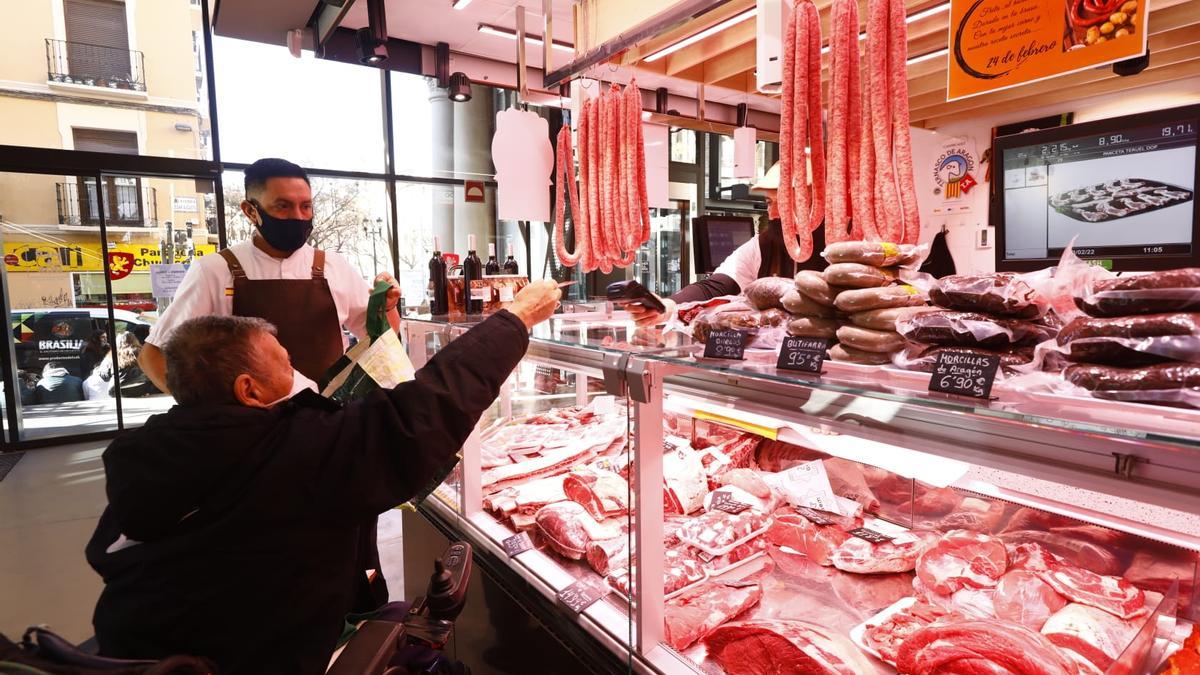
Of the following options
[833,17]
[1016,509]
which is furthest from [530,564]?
[833,17]

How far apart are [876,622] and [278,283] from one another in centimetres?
272

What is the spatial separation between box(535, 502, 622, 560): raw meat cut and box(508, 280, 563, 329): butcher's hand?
0.74 m

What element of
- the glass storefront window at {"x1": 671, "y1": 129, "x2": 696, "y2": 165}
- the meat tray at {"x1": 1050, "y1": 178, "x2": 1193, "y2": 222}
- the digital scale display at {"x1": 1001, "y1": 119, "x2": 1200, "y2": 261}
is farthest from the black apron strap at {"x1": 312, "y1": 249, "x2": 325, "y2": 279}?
the glass storefront window at {"x1": 671, "y1": 129, "x2": 696, "y2": 165}

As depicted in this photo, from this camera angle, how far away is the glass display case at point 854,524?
2.83 feet

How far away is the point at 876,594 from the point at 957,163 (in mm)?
6747

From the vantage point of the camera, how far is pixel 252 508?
1172mm

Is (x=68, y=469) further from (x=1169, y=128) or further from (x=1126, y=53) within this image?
(x=1169, y=128)

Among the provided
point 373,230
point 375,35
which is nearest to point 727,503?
point 375,35

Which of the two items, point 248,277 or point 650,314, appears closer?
point 650,314

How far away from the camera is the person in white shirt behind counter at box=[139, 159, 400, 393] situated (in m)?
2.73

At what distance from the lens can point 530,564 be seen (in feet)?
6.16

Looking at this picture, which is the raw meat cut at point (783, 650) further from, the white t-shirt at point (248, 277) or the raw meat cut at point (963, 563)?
the white t-shirt at point (248, 277)

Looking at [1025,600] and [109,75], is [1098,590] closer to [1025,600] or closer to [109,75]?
[1025,600]

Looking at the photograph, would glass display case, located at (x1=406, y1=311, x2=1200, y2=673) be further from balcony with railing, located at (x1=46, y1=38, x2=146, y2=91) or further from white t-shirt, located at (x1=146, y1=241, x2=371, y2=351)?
balcony with railing, located at (x1=46, y1=38, x2=146, y2=91)
